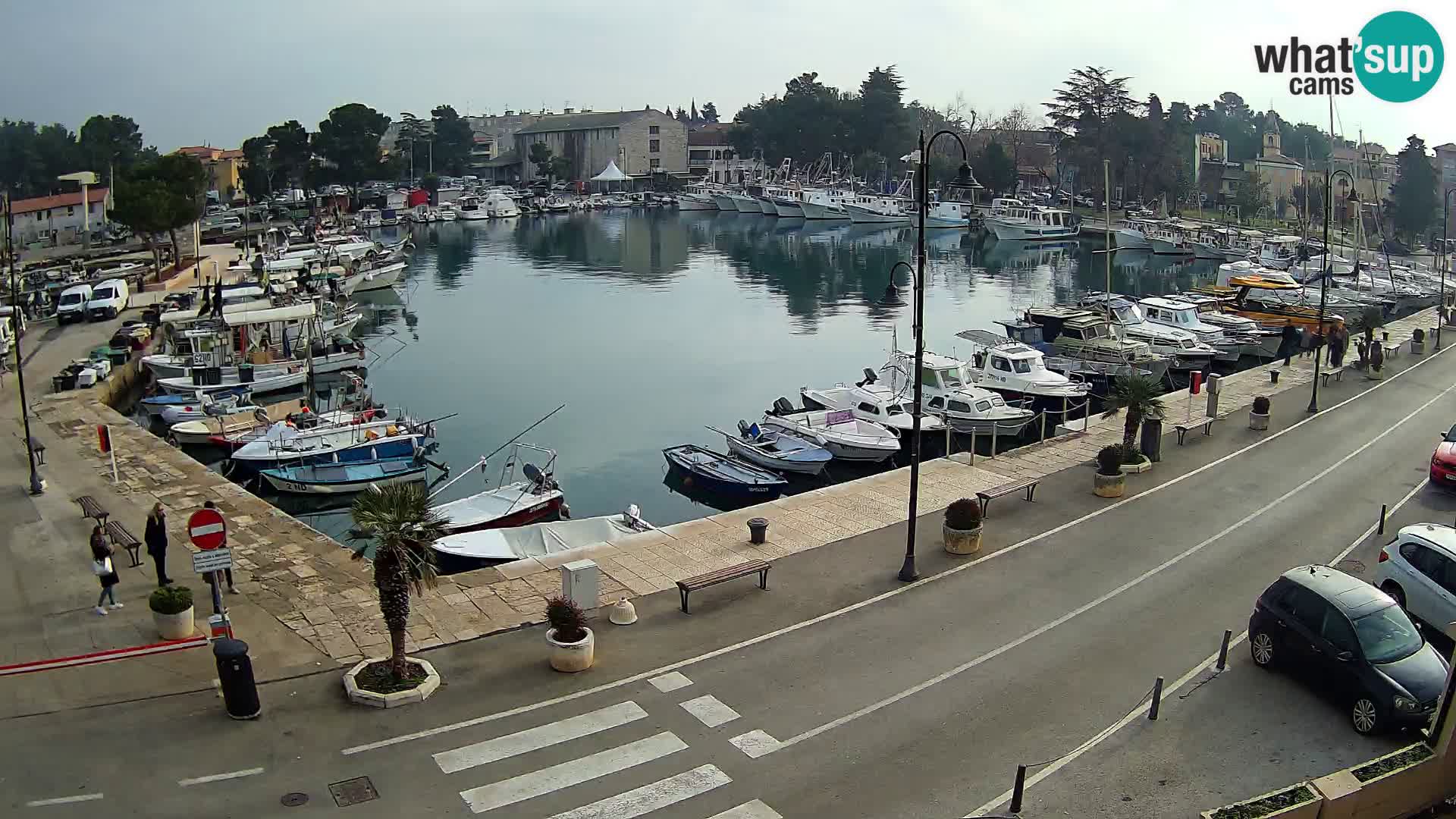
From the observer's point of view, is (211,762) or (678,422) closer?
(211,762)

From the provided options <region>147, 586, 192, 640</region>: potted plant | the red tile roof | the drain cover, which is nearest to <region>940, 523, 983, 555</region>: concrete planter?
the drain cover

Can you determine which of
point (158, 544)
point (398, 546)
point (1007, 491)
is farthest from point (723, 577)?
point (158, 544)

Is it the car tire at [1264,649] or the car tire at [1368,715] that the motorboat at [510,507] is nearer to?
the car tire at [1264,649]

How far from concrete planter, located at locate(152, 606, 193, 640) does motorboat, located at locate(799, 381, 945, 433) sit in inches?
861

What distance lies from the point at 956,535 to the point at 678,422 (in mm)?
21451

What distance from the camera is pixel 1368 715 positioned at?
44.5ft

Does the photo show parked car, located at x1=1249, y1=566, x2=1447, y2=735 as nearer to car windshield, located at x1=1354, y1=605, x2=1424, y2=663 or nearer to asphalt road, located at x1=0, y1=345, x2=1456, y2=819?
car windshield, located at x1=1354, y1=605, x2=1424, y2=663

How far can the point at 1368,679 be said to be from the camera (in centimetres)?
1362

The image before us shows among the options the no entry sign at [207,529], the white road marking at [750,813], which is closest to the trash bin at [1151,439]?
the white road marking at [750,813]

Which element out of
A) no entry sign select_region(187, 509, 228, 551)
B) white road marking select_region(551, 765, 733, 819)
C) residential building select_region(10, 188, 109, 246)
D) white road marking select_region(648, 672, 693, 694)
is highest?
residential building select_region(10, 188, 109, 246)

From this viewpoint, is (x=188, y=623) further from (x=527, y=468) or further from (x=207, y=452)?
(x=207, y=452)

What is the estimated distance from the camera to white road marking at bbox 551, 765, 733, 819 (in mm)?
11938

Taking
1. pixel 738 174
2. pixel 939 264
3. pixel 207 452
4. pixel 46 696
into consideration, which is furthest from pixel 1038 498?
pixel 738 174

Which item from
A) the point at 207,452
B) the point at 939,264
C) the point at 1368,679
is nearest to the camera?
the point at 1368,679
